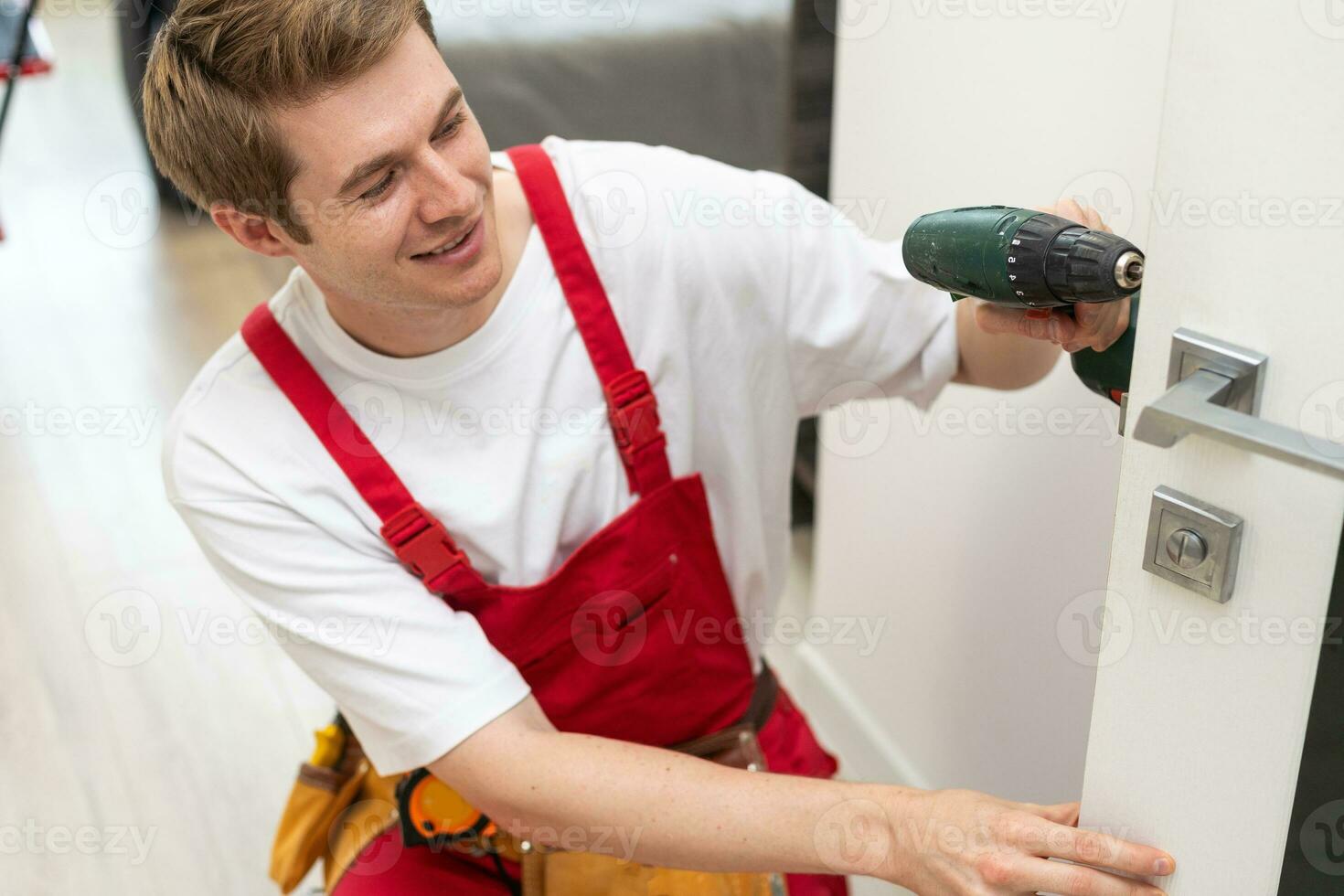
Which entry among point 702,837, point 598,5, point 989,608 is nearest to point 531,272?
point 702,837

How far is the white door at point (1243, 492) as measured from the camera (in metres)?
0.64

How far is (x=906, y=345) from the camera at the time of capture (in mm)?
1173

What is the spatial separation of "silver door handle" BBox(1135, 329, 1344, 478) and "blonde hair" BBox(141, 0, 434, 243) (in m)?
0.60

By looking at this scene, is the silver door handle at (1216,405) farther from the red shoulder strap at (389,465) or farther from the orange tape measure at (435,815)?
the orange tape measure at (435,815)

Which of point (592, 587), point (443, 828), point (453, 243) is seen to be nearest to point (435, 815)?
point (443, 828)


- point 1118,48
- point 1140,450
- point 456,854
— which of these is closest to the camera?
point 1140,450

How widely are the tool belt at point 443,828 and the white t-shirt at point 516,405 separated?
0.48 ft

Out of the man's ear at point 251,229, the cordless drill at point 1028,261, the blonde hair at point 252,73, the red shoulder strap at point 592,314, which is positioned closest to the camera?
the cordless drill at point 1028,261

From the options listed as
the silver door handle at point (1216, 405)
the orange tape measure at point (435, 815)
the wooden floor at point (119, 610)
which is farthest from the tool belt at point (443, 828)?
the silver door handle at point (1216, 405)

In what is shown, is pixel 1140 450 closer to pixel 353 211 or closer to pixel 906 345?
pixel 906 345

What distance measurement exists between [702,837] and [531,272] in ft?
1.64

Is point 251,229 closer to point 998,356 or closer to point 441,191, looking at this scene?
point 441,191

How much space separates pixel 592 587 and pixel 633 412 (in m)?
0.16

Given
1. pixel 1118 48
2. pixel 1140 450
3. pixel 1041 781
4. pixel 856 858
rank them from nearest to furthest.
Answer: pixel 1140 450 < pixel 856 858 < pixel 1118 48 < pixel 1041 781
